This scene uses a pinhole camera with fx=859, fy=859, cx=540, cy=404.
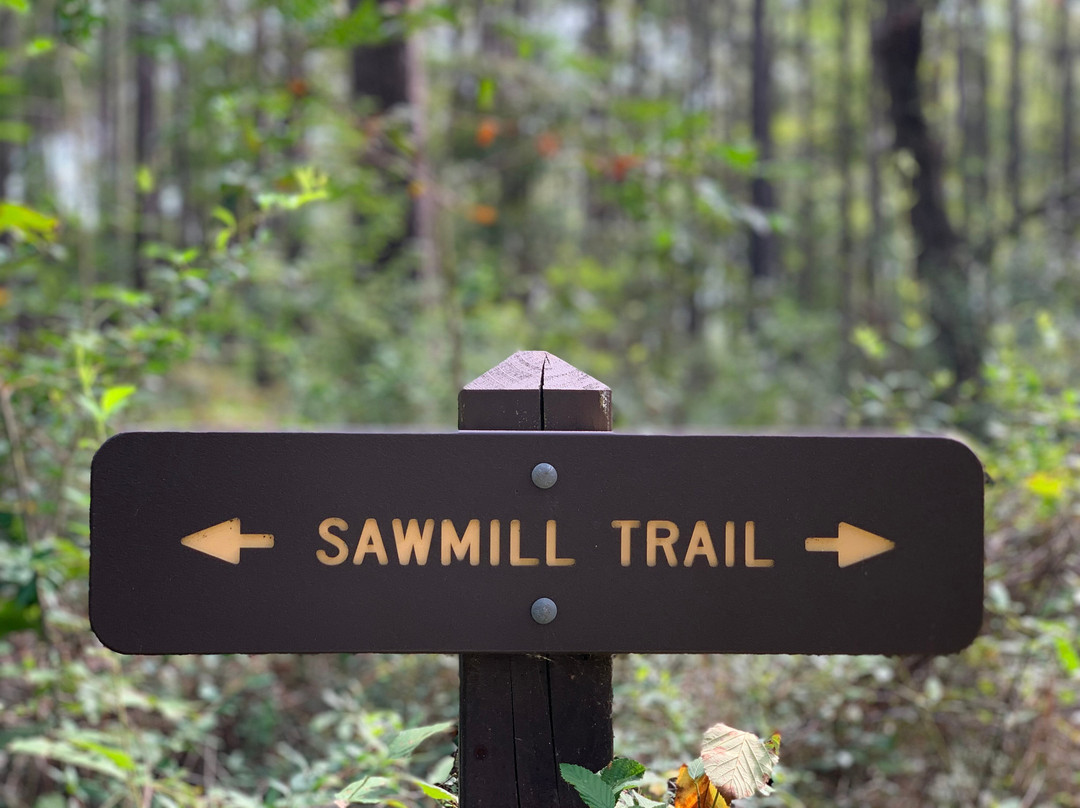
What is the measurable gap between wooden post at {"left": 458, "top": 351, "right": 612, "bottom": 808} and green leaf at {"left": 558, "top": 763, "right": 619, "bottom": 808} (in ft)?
0.25

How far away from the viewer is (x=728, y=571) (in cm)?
97

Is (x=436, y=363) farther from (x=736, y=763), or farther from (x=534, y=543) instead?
(x=736, y=763)

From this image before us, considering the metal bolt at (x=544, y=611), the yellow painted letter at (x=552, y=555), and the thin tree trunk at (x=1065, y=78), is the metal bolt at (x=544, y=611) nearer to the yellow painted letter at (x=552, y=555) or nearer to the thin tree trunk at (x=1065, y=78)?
the yellow painted letter at (x=552, y=555)

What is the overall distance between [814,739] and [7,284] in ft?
13.5

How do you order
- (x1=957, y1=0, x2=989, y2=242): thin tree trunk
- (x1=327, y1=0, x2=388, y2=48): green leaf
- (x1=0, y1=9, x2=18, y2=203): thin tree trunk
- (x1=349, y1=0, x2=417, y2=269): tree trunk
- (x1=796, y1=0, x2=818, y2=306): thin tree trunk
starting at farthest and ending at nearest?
(x1=796, y1=0, x2=818, y2=306): thin tree trunk < (x1=957, y1=0, x2=989, y2=242): thin tree trunk < (x1=0, y1=9, x2=18, y2=203): thin tree trunk < (x1=349, y1=0, x2=417, y2=269): tree trunk < (x1=327, y1=0, x2=388, y2=48): green leaf

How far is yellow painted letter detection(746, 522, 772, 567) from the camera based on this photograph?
3.17ft

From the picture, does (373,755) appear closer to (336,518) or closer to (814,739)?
(336,518)

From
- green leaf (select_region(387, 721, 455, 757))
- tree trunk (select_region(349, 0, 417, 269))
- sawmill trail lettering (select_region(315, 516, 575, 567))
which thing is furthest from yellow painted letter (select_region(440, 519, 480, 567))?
tree trunk (select_region(349, 0, 417, 269))

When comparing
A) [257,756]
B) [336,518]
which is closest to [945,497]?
[336,518]

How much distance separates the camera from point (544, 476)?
95cm

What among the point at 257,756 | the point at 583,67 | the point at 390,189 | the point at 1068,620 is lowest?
the point at 257,756

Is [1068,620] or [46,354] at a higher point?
[46,354]

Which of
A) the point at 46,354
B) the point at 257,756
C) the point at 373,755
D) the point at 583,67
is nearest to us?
the point at 373,755

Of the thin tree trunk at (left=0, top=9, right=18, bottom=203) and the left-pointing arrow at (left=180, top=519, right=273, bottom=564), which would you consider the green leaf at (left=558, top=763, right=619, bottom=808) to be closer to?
the left-pointing arrow at (left=180, top=519, right=273, bottom=564)
